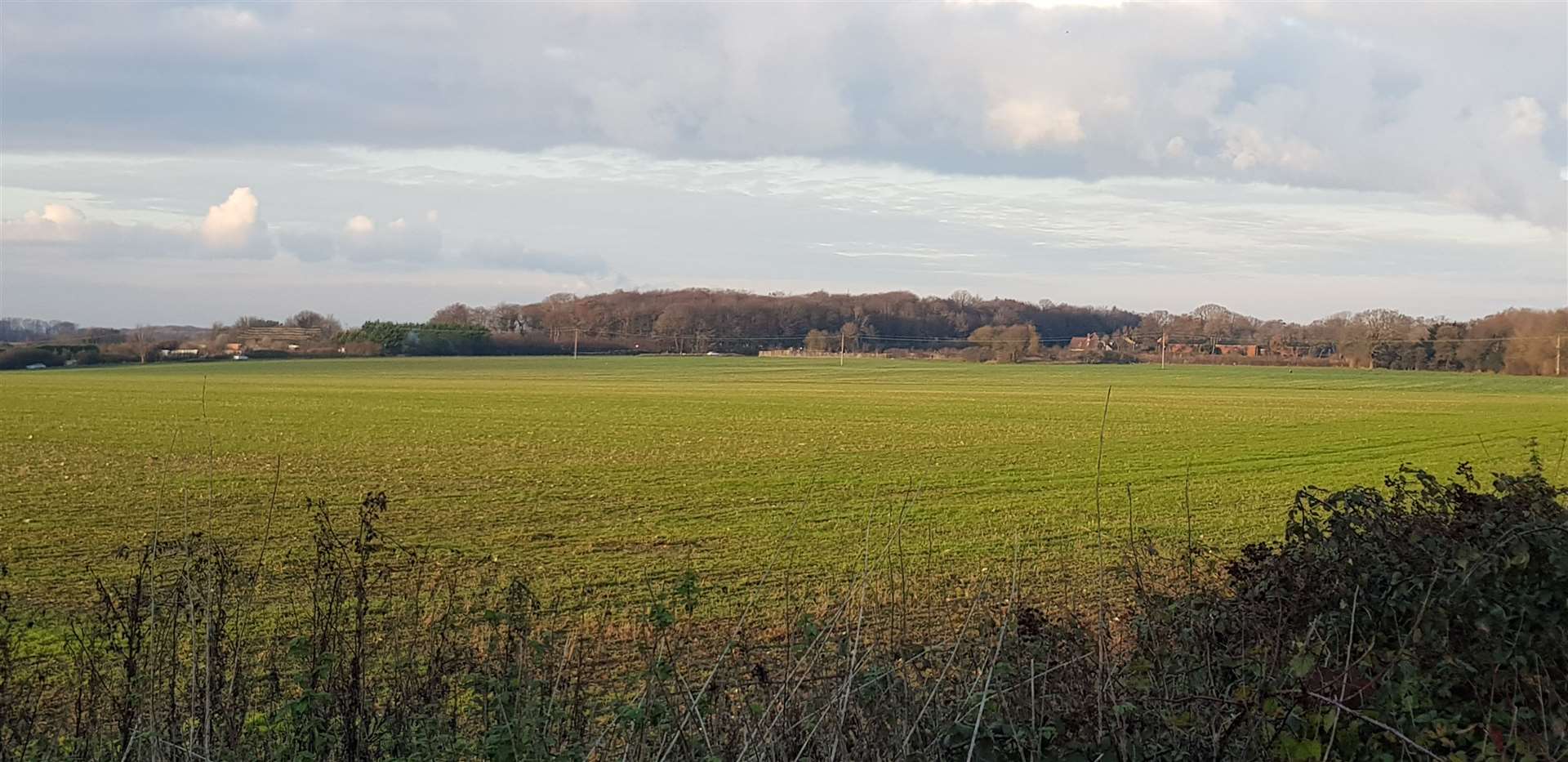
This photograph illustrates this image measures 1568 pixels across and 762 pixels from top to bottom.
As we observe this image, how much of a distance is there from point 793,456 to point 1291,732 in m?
27.6

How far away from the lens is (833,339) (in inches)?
7328

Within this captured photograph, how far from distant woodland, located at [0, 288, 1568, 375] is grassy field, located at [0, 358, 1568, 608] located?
73.6 m

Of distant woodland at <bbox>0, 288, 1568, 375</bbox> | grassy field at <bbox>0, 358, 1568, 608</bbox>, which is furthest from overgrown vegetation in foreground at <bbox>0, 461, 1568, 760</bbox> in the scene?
distant woodland at <bbox>0, 288, 1568, 375</bbox>

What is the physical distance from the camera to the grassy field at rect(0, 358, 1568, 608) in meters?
17.0

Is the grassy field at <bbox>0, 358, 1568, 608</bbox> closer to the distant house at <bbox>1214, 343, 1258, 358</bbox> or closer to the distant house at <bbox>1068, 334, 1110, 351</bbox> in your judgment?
the distant house at <bbox>1214, 343, 1258, 358</bbox>

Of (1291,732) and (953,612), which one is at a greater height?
(1291,732)

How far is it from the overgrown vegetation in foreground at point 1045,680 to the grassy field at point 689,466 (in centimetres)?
139

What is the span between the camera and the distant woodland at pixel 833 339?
461 ft

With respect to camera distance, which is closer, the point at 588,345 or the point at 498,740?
the point at 498,740

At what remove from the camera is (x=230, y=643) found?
664 centimetres

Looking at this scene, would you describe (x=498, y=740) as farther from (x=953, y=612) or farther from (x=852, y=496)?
(x=852, y=496)

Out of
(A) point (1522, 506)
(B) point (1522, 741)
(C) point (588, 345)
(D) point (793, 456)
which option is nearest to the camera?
(B) point (1522, 741)

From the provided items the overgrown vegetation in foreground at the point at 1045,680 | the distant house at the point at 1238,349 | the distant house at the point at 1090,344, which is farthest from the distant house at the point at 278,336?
the overgrown vegetation in foreground at the point at 1045,680

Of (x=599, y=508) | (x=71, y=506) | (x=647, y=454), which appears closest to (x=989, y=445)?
(x=647, y=454)
